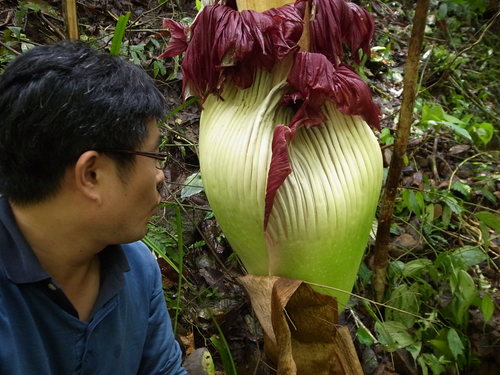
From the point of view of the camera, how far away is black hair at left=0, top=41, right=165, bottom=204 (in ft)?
3.20

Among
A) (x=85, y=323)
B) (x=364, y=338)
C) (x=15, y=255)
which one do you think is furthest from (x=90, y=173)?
(x=364, y=338)

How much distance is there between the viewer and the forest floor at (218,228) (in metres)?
1.75

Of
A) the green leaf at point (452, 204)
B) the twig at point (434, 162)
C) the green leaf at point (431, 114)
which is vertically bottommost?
the twig at point (434, 162)

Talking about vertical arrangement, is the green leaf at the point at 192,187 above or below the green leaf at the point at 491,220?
above

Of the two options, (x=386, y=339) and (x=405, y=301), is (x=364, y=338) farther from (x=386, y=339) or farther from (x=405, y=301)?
A: (x=405, y=301)

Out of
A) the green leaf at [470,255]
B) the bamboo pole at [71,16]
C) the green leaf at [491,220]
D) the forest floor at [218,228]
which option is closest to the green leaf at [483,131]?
the forest floor at [218,228]

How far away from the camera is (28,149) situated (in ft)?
3.26

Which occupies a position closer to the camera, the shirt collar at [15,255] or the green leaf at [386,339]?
the shirt collar at [15,255]

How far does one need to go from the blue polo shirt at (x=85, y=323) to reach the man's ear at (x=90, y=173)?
0.17m

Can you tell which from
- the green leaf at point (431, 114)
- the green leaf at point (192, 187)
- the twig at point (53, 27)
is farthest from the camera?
the twig at point (53, 27)

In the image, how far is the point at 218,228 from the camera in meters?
2.06

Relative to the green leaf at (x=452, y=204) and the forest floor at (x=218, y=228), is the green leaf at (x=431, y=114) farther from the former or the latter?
the green leaf at (x=452, y=204)

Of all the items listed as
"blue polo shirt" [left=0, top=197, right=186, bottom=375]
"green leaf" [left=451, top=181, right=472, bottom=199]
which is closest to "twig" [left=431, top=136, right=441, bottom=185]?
"green leaf" [left=451, top=181, right=472, bottom=199]

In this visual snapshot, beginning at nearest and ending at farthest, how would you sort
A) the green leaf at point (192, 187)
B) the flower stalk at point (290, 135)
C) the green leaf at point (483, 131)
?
1. the flower stalk at point (290, 135)
2. the green leaf at point (192, 187)
3. the green leaf at point (483, 131)
